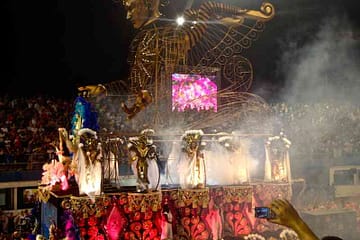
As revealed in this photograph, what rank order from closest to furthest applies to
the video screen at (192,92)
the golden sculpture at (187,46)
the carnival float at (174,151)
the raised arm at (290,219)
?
the raised arm at (290,219)
the carnival float at (174,151)
the golden sculpture at (187,46)
the video screen at (192,92)

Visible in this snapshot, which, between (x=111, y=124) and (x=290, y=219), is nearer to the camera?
(x=290, y=219)

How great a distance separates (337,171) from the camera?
12.2 metres

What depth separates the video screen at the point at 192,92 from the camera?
302 inches

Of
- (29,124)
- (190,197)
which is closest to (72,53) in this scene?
(29,124)

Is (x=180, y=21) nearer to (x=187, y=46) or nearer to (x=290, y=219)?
(x=187, y=46)

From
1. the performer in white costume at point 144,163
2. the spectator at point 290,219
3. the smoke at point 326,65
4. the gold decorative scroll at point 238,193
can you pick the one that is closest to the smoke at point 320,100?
the smoke at point 326,65

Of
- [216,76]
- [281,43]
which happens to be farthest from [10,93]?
[281,43]

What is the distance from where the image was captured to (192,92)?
9.08m

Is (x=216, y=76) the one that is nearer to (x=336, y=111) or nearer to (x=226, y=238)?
(x=226, y=238)

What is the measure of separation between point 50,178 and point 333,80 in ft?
24.6

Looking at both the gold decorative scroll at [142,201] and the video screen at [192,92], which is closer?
the gold decorative scroll at [142,201]

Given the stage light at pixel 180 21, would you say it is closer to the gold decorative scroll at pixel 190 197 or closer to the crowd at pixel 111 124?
the gold decorative scroll at pixel 190 197

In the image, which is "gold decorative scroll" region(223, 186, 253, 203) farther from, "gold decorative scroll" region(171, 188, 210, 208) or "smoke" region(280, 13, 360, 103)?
"smoke" region(280, 13, 360, 103)

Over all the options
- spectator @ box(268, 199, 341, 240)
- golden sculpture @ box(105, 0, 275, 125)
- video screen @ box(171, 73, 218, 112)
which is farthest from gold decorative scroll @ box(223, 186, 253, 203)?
spectator @ box(268, 199, 341, 240)
